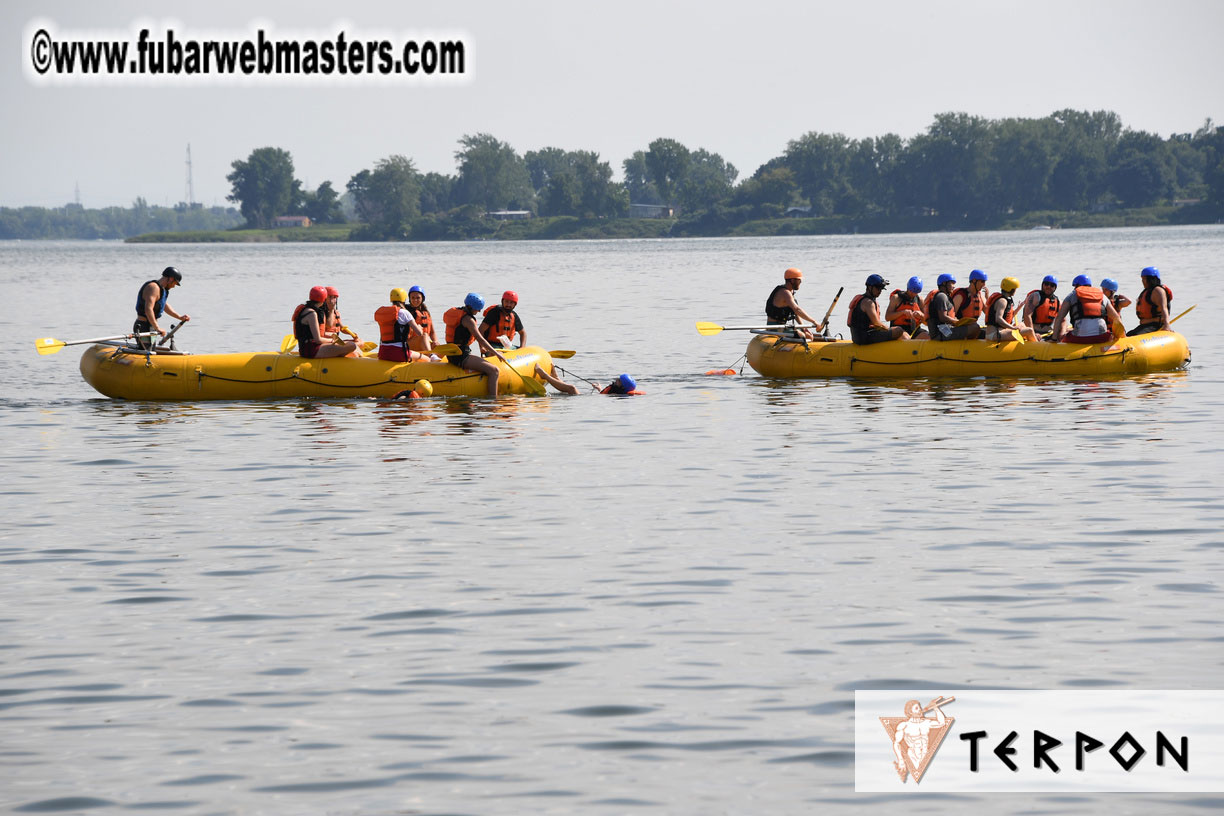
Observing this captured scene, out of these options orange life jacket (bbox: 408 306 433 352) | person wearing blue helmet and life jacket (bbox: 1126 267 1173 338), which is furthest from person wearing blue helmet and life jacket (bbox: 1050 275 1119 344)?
orange life jacket (bbox: 408 306 433 352)

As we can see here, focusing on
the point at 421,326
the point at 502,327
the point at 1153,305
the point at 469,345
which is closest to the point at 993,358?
the point at 1153,305

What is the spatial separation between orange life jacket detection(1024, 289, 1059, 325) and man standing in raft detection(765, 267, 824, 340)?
3054 millimetres

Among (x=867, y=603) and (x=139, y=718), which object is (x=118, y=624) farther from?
(x=867, y=603)

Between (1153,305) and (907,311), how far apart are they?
3.44 meters

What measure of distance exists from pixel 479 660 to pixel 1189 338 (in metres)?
25.0

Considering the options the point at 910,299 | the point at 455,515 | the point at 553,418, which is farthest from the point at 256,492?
the point at 910,299

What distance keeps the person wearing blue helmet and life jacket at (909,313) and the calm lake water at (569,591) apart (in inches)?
109

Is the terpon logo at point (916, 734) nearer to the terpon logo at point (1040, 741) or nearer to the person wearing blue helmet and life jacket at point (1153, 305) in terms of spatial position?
the terpon logo at point (1040, 741)

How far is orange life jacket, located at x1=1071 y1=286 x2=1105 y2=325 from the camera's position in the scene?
21.1 metres

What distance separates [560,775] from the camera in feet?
21.8

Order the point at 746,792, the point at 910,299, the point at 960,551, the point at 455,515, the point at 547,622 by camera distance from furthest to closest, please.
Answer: the point at 910,299, the point at 455,515, the point at 960,551, the point at 547,622, the point at 746,792

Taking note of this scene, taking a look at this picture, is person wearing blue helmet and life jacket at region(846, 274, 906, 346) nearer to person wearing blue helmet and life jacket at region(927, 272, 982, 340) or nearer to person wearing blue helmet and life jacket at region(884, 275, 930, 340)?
person wearing blue helmet and life jacket at region(884, 275, 930, 340)

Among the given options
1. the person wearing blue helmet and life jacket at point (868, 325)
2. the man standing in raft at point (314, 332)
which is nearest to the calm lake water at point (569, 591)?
the man standing in raft at point (314, 332)

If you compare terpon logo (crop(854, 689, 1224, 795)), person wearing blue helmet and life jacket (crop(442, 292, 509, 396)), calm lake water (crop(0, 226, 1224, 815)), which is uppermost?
person wearing blue helmet and life jacket (crop(442, 292, 509, 396))
